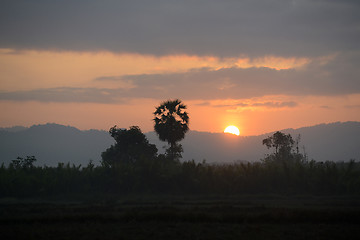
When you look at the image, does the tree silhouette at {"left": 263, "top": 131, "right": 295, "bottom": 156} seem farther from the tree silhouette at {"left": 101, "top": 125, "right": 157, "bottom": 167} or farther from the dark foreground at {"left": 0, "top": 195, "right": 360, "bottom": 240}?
the dark foreground at {"left": 0, "top": 195, "right": 360, "bottom": 240}

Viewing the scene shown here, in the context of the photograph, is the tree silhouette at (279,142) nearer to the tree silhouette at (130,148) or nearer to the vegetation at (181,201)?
the tree silhouette at (130,148)

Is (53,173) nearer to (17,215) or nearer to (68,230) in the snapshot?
(17,215)

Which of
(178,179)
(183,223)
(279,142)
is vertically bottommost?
(183,223)

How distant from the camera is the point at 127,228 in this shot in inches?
716

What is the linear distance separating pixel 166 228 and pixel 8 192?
18.8 meters

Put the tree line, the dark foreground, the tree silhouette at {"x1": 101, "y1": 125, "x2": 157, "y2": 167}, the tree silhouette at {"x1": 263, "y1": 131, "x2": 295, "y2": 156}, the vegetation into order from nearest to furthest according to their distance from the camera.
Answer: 1. the dark foreground
2. the vegetation
3. the tree line
4. the tree silhouette at {"x1": 101, "y1": 125, "x2": 157, "y2": 167}
5. the tree silhouette at {"x1": 263, "y1": 131, "x2": 295, "y2": 156}

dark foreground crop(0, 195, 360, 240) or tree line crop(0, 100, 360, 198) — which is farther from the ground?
tree line crop(0, 100, 360, 198)

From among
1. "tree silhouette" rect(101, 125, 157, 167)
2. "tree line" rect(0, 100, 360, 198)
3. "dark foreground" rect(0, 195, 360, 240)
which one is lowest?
"dark foreground" rect(0, 195, 360, 240)

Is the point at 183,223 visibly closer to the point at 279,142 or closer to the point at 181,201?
the point at 181,201

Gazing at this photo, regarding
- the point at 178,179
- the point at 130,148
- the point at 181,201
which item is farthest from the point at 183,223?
the point at 130,148

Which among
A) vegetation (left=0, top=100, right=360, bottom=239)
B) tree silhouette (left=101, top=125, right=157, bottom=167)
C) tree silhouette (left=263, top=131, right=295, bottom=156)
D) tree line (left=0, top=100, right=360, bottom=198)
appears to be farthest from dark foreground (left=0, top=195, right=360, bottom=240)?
tree silhouette (left=263, top=131, right=295, bottom=156)

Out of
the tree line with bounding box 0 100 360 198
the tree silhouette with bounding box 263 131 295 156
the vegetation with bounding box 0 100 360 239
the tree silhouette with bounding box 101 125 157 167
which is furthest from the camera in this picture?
the tree silhouette with bounding box 263 131 295 156

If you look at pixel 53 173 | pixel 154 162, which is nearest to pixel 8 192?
pixel 53 173

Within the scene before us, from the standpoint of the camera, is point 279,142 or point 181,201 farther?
point 279,142
